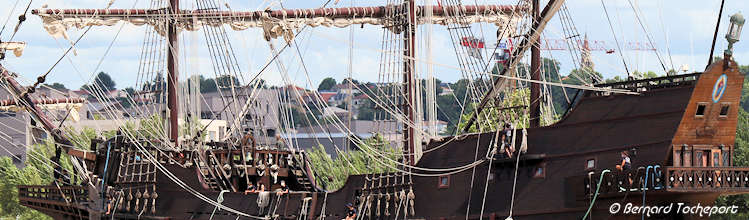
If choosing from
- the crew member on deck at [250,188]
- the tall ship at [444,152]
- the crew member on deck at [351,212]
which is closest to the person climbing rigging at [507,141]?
the tall ship at [444,152]

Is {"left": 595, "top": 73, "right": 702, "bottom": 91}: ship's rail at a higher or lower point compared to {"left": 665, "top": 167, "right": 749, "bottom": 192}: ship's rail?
higher

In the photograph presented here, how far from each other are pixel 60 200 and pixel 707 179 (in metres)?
21.3

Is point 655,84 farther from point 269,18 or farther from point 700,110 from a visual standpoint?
point 269,18

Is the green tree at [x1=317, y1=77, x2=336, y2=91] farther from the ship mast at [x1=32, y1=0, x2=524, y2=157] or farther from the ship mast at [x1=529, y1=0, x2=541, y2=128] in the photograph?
the ship mast at [x1=529, y1=0, x2=541, y2=128]

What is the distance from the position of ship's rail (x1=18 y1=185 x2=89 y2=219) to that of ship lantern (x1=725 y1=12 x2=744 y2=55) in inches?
786

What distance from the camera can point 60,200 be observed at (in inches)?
1578

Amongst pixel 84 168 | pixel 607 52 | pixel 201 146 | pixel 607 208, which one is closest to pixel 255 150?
pixel 201 146

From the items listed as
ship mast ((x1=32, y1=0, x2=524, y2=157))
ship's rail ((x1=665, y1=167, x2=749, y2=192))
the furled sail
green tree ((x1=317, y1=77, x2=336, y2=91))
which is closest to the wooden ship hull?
ship's rail ((x1=665, y1=167, x2=749, y2=192))

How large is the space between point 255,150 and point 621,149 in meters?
12.9

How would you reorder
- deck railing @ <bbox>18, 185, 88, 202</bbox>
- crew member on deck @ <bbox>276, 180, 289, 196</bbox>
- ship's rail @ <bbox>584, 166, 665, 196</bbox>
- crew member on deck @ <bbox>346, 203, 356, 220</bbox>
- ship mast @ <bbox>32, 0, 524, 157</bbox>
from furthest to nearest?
deck railing @ <bbox>18, 185, 88, 202</bbox>
ship mast @ <bbox>32, 0, 524, 157</bbox>
crew member on deck @ <bbox>276, 180, 289, 196</bbox>
crew member on deck @ <bbox>346, 203, 356, 220</bbox>
ship's rail @ <bbox>584, 166, 665, 196</bbox>

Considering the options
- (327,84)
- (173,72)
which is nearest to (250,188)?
(173,72)

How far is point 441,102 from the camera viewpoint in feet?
413

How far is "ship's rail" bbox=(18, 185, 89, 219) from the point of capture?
3884 centimetres

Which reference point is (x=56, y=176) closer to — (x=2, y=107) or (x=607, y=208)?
(x=2, y=107)
